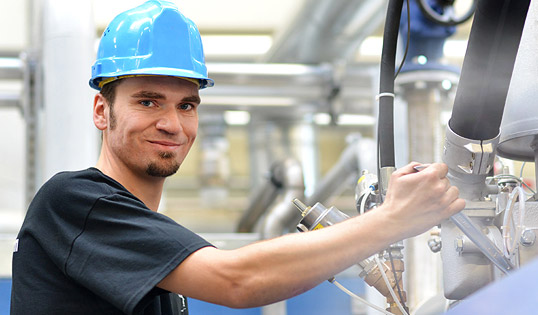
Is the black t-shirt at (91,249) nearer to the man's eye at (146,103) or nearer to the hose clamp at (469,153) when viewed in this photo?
the man's eye at (146,103)

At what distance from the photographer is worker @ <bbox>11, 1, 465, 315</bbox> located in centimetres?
78

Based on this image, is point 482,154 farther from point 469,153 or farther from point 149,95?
point 149,95

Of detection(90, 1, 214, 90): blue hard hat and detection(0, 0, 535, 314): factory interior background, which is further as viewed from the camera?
detection(0, 0, 535, 314): factory interior background

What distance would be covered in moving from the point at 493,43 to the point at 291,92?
2.10m

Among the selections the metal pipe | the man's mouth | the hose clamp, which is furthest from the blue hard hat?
the metal pipe

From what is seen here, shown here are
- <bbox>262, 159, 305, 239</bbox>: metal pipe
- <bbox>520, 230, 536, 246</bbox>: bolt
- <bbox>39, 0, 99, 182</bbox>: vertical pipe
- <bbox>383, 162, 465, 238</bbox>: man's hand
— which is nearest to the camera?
<bbox>383, 162, 465, 238</bbox>: man's hand

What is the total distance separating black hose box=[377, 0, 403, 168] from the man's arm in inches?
4.9

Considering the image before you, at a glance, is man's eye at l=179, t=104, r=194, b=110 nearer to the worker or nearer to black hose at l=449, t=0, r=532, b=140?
the worker

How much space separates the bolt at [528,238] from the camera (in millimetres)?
860

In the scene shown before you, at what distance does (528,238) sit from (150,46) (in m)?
0.61

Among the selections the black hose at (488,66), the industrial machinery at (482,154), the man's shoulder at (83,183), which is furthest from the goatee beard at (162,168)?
the black hose at (488,66)

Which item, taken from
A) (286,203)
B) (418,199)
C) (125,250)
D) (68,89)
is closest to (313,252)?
(418,199)

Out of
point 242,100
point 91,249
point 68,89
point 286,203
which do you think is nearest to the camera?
point 91,249

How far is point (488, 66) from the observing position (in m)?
0.82
